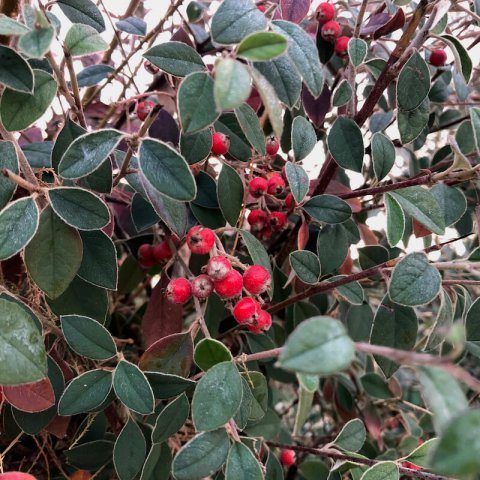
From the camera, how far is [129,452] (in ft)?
2.05

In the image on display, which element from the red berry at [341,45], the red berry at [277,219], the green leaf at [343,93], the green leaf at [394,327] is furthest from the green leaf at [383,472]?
the red berry at [341,45]

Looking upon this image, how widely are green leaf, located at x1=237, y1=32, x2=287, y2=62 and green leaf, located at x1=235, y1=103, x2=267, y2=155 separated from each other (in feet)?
0.45

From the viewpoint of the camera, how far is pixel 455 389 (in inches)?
13.3

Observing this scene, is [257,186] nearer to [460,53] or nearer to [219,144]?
[219,144]

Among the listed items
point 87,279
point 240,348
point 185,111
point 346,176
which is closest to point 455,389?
point 185,111

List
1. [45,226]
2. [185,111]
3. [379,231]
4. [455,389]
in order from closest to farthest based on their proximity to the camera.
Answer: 1. [455,389]
2. [185,111]
3. [45,226]
4. [379,231]

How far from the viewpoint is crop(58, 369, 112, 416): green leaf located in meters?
0.57

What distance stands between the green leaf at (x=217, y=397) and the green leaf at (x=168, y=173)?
17cm

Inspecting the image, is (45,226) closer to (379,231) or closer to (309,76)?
(309,76)

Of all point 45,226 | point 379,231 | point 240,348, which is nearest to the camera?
point 45,226

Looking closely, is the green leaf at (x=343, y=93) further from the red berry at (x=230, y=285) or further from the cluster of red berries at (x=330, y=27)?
the red berry at (x=230, y=285)

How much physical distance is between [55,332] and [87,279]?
0.32 ft

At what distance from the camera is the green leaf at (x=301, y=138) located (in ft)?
2.25

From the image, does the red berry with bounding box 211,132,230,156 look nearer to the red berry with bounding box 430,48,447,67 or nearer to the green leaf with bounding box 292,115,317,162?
the green leaf with bounding box 292,115,317,162
